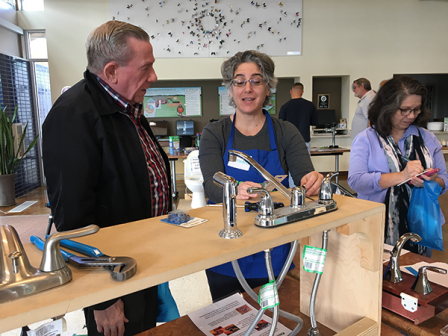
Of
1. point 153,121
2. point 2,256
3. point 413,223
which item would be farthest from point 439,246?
point 153,121

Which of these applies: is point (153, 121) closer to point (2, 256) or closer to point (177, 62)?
point (177, 62)

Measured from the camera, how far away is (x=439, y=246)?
167 cm

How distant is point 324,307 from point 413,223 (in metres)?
0.92

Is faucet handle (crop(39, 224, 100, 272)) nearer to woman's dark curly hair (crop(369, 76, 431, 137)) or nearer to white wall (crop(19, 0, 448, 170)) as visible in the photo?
woman's dark curly hair (crop(369, 76, 431, 137))

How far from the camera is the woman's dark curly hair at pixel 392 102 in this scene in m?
1.76

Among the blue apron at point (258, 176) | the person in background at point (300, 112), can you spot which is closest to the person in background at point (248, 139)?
the blue apron at point (258, 176)

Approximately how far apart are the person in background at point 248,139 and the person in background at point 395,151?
0.60 meters

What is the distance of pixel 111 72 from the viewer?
1.21 meters

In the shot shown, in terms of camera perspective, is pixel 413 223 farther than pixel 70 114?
Yes

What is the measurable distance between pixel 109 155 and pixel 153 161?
0.23m

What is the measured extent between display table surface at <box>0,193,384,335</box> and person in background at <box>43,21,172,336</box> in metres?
0.29

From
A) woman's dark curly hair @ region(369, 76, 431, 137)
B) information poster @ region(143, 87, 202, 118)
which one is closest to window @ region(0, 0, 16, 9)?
information poster @ region(143, 87, 202, 118)

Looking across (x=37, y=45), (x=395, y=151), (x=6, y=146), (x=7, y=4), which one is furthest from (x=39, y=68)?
(x=395, y=151)

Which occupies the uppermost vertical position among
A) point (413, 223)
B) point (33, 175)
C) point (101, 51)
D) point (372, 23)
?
point (372, 23)
